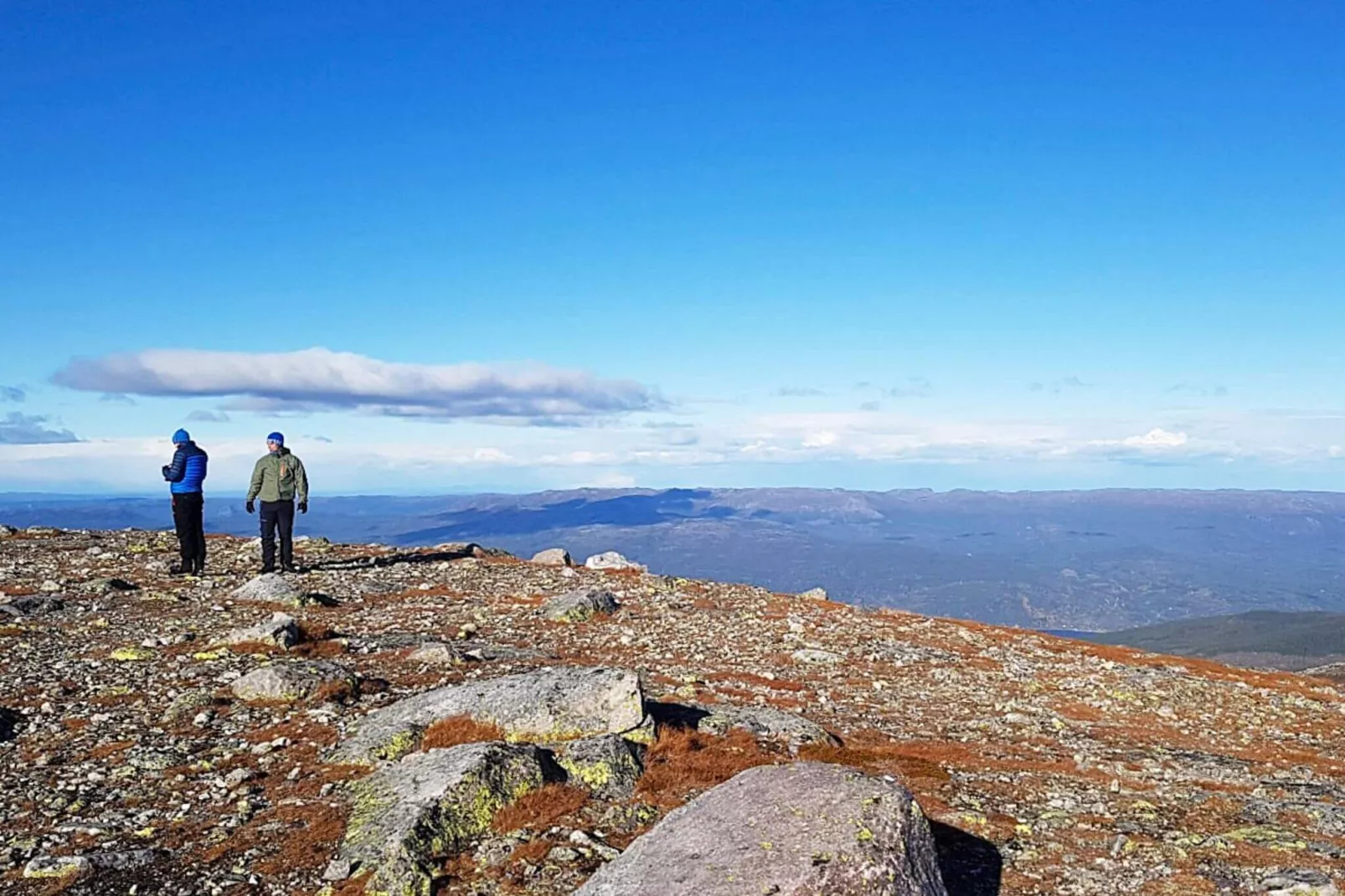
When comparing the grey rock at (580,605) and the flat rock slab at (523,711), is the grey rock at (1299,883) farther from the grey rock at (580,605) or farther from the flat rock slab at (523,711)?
the grey rock at (580,605)

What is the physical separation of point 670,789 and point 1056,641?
27.8 m

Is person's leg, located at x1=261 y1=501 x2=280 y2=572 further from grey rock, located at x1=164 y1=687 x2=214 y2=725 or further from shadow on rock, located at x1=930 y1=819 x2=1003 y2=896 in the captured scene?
shadow on rock, located at x1=930 y1=819 x2=1003 y2=896

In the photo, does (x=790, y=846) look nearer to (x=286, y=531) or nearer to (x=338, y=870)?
(x=338, y=870)

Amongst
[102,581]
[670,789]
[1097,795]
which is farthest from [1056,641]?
[102,581]

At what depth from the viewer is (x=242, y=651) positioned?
22.3 m

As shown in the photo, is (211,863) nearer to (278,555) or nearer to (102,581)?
(102,581)

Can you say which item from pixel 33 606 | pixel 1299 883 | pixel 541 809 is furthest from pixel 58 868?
pixel 33 606

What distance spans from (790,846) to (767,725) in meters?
9.13

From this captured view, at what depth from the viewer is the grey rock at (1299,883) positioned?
11.1 m

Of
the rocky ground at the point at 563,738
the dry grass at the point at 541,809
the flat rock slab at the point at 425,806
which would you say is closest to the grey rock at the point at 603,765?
the rocky ground at the point at 563,738

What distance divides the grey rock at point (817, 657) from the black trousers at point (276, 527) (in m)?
19.3

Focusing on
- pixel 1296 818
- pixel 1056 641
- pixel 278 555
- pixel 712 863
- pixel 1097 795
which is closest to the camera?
pixel 712 863

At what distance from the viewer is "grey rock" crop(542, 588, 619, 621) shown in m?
30.7

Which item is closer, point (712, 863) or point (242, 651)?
point (712, 863)
